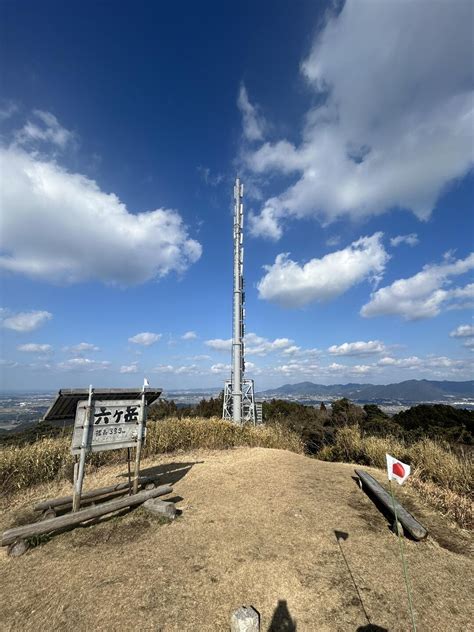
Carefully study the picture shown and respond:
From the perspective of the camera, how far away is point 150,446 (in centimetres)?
956

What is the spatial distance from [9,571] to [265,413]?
2466cm

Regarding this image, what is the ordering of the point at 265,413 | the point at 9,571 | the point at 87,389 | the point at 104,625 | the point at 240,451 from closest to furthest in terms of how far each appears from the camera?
1. the point at 104,625
2. the point at 9,571
3. the point at 87,389
4. the point at 240,451
5. the point at 265,413

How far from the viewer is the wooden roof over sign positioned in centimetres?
495

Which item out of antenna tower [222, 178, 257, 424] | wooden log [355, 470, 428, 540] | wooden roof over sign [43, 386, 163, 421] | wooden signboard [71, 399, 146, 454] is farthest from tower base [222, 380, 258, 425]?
wooden roof over sign [43, 386, 163, 421]

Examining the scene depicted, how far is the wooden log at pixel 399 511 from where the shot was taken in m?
4.30

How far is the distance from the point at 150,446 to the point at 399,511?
711 cm

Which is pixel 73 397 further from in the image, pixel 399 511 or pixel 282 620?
pixel 399 511

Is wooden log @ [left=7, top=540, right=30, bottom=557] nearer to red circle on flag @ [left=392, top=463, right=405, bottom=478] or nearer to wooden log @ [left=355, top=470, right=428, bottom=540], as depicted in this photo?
red circle on flag @ [left=392, top=463, right=405, bottom=478]

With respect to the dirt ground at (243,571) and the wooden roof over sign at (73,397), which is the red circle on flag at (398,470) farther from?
the wooden roof over sign at (73,397)

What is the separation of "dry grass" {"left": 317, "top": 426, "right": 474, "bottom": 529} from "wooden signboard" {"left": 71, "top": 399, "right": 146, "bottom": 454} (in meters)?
5.60

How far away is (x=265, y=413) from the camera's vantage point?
89.3 ft

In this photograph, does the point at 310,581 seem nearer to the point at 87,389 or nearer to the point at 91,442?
the point at 91,442

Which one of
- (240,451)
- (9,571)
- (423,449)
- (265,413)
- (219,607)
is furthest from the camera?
(265,413)

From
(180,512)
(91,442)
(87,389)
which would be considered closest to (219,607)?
(180,512)
